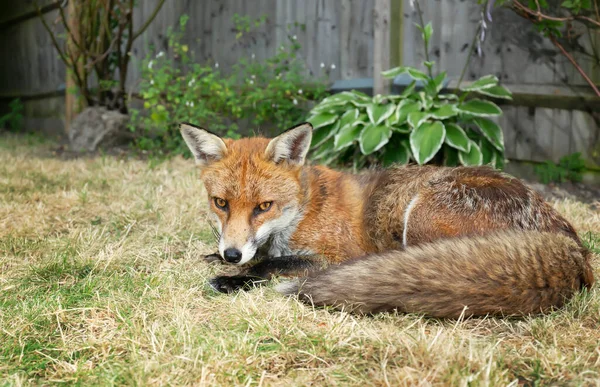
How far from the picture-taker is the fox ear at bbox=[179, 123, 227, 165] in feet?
11.9

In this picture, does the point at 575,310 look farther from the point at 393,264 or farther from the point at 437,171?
the point at 437,171

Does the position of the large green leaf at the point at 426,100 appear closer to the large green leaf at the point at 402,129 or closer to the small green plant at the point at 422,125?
the small green plant at the point at 422,125

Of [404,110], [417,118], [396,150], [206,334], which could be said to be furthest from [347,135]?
[206,334]

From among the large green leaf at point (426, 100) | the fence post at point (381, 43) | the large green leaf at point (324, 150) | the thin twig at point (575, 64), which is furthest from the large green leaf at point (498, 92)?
the large green leaf at point (324, 150)

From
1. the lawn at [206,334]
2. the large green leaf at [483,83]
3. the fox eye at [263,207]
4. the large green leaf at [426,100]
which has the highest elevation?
the large green leaf at [483,83]

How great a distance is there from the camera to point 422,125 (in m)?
6.15

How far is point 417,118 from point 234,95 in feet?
8.49

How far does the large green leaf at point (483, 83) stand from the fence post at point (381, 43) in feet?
3.63

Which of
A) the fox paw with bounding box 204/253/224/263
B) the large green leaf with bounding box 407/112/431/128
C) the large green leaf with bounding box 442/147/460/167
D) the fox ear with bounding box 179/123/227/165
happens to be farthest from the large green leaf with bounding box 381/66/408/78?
the fox paw with bounding box 204/253/224/263

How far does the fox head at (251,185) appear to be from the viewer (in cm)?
335

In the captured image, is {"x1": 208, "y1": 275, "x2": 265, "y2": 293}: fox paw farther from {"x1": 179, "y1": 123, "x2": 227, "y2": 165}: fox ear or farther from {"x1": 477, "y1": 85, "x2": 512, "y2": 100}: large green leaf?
{"x1": 477, "y1": 85, "x2": 512, "y2": 100}: large green leaf

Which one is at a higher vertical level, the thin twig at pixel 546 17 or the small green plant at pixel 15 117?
the thin twig at pixel 546 17

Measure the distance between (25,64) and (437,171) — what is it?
39.4ft

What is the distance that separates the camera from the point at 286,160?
3676 mm
